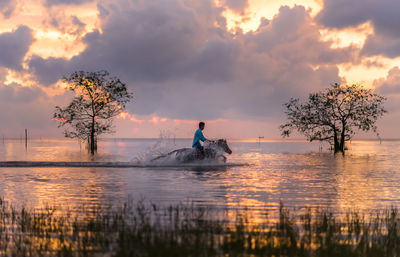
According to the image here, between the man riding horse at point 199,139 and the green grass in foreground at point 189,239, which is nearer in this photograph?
the green grass in foreground at point 189,239

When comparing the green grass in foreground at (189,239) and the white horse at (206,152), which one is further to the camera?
the white horse at (206,152)

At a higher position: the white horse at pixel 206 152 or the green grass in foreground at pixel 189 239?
the white horse at pixel 206 152

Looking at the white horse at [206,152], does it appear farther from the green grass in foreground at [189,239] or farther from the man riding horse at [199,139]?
the green grass in foreground at [189,239]

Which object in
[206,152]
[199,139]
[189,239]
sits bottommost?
[189,239]

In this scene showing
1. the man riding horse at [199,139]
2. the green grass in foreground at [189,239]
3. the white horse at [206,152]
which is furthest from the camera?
the white horse at [206,152]

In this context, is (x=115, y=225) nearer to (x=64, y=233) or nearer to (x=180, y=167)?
(x=64, y=233)

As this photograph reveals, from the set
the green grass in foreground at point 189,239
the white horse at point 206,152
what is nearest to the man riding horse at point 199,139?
the white horse at point 206,152

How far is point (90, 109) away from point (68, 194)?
1444 inches

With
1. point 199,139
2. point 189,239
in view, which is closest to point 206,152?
point 199,139

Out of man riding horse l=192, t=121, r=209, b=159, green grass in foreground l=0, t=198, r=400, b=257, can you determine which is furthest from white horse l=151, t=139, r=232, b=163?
green grass in foreground l=0, t=198, r=400, b=257

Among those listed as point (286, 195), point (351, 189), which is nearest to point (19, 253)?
point (286, 195)

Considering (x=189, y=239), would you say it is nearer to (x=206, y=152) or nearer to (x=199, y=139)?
(x=199, y=139)

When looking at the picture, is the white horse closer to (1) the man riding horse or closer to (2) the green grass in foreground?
(1) the man riding horse

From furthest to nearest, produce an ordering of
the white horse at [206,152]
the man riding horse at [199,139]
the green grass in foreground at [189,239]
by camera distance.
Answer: the white horse at [206,152] → the man riding horse at [199,139] → the green grass in foreground at [189,239]
